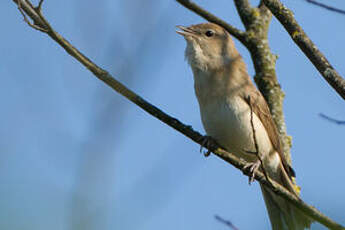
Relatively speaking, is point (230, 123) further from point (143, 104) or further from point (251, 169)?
point (143, 104)

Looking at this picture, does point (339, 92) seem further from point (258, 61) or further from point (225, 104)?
point (258, 61)

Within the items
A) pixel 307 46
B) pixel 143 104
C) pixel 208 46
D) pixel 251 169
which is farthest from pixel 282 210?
pixel 143 104

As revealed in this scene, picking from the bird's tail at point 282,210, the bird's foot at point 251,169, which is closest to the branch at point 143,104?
the bird's foot at point 251,169

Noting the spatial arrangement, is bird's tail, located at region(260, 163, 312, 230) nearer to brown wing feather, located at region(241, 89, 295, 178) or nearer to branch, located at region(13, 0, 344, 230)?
brown wing feather, located at region(241, 89, 295, 178)

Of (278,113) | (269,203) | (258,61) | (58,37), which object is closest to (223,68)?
(258,61)

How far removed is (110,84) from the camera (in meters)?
3.91

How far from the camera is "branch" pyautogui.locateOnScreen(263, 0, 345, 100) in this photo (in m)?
3.92

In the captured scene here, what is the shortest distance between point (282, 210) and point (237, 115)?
1269 mm

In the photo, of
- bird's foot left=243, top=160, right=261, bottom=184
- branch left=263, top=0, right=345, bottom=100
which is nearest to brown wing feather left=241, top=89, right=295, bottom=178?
bird's foot left=243, top=160, right=261, bottom=184

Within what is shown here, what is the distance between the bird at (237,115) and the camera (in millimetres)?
5469

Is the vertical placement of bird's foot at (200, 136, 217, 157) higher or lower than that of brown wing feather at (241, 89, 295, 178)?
lower

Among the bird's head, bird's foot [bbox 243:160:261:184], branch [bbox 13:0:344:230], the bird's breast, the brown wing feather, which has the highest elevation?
the bird's head

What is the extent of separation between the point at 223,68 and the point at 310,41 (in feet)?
6.48

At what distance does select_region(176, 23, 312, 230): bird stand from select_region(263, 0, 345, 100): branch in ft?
4.06
